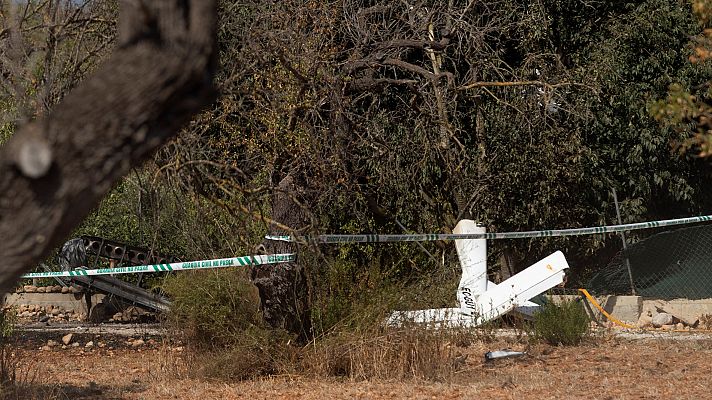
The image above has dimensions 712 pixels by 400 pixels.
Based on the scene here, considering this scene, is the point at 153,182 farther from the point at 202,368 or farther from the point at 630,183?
the point at 630,183

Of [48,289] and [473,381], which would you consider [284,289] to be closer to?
[473,381]

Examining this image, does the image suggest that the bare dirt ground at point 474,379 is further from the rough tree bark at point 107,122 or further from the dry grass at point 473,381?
the rough tree bark at point 107,122

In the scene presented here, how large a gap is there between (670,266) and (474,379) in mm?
6111

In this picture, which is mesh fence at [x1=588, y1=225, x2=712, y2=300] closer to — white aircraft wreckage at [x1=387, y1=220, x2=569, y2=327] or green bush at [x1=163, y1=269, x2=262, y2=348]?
white aircraft wreckage at [x1=387, y1=220, x2=569, y2=327]

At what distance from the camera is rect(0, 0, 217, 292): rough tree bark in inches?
119

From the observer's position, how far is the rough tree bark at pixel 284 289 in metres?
8.99

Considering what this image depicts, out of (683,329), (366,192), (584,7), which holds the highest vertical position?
(584,7)

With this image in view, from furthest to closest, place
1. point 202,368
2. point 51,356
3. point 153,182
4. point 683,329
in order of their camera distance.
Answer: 1. point 683,329
2. point 51,356
3. point 202,368
4. point 153,182

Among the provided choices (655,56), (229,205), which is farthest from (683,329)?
(229,205)

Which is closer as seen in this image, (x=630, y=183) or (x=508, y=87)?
(x=508, y=87)

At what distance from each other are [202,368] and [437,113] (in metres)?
4.86

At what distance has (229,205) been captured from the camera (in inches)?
335

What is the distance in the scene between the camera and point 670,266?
14.2 metres

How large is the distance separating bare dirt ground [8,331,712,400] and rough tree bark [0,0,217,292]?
17.2 ft
